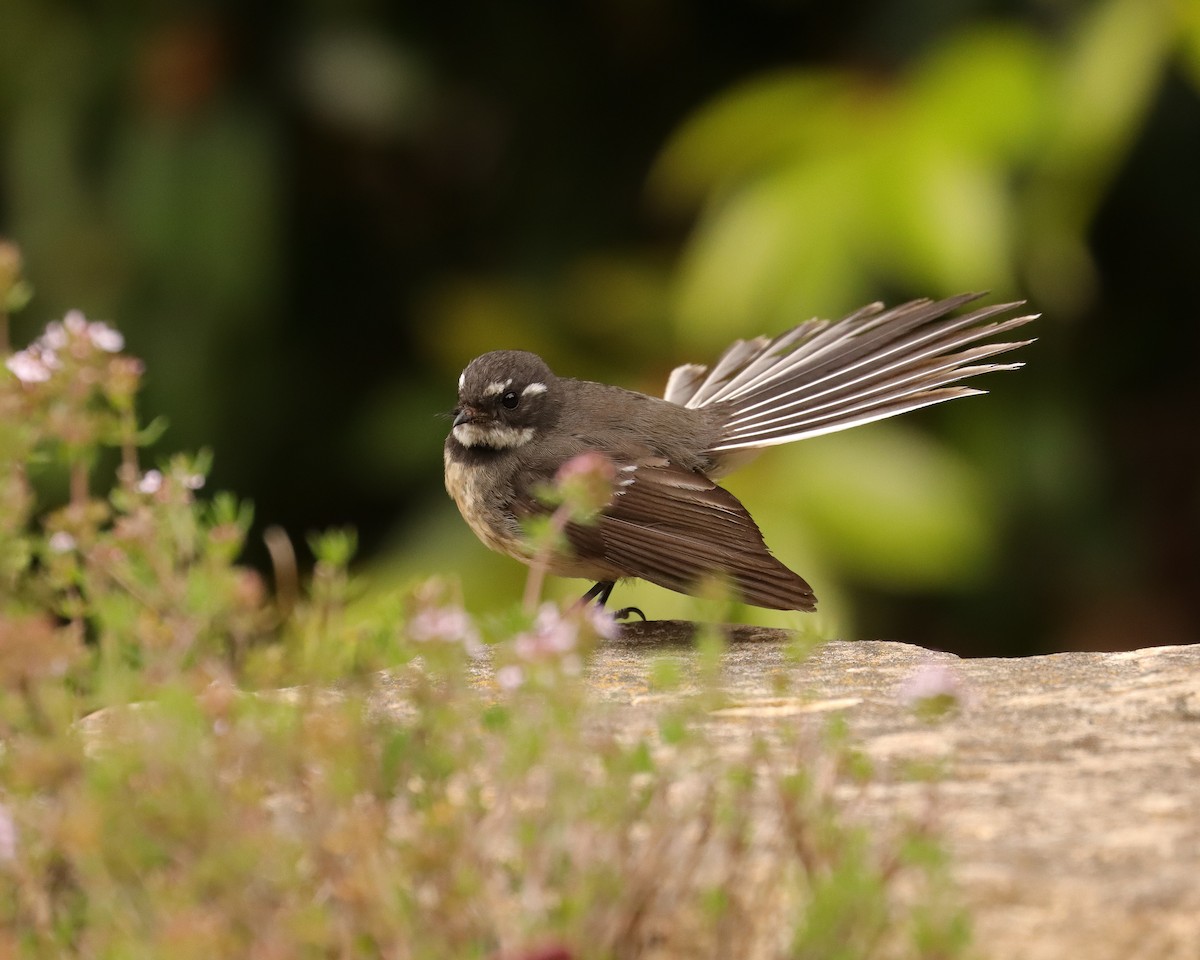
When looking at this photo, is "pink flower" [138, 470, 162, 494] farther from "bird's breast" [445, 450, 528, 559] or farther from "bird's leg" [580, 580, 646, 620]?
"bird's leg" [580, 580, 646, 620]

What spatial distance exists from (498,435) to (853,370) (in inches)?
38.7

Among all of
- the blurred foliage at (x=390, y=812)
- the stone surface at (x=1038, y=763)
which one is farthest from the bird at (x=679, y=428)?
the blurred foliage at (x=390, y=812)

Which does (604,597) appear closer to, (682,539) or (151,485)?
(682,539)

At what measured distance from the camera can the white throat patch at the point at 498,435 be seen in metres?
4.49

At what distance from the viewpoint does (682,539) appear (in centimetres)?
406

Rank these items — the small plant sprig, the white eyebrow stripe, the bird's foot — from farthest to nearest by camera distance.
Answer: the bird's foot
the white eyebrow stripe
the small plant sprig

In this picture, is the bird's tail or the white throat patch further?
the white throat patch

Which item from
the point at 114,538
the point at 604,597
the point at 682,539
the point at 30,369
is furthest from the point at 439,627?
the point at 604,597

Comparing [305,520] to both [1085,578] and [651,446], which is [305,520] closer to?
[651,446]

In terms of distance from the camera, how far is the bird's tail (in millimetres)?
4336

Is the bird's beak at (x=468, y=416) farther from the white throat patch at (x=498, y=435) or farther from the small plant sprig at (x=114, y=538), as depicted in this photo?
the small plant sprig at (x=114, y=538)

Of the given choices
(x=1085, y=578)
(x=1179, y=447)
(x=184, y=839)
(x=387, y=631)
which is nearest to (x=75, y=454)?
(x=387, y=631)

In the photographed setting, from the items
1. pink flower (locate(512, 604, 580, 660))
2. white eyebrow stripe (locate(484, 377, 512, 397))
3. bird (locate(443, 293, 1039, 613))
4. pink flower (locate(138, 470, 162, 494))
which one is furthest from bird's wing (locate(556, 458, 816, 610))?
pink flower (locate(512, 604, 580, 660))

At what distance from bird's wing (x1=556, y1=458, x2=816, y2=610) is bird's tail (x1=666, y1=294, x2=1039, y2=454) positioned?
0.34m
